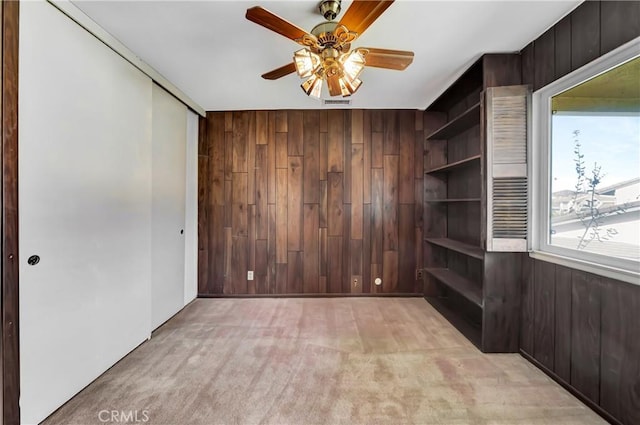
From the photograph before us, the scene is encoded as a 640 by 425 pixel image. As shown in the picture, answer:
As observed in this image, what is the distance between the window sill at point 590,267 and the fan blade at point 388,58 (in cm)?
166

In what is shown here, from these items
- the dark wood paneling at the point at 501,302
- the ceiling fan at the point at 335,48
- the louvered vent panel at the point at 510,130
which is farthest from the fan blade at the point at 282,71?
the dark wood paneling at the point at 501,302

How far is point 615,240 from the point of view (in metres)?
1.51

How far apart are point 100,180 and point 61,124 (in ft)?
1.37

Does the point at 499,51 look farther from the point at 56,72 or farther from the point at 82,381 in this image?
the point at 82,381

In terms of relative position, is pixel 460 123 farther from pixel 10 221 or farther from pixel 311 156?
pixel 10 221

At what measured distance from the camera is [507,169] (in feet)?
6.83

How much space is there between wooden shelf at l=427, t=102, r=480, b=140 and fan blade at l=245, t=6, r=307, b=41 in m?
1.66

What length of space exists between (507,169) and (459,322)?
5.29ft

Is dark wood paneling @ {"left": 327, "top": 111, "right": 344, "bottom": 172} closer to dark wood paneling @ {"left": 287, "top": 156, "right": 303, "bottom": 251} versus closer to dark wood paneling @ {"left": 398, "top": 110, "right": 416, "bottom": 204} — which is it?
dark wood paneling @ {"left": 287, "top": 156, "right": 303, "bottom": 251}

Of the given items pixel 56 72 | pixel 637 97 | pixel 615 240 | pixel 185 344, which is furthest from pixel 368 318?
pixel 56 72

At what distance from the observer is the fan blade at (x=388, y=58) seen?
1624 mm

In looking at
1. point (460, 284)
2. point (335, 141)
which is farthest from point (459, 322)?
point (335, 141)

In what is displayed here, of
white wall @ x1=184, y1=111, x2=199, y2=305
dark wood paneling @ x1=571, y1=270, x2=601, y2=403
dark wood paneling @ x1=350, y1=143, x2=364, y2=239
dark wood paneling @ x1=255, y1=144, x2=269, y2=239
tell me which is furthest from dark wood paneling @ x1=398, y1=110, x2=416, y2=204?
white wall @ x1=184, y1=111, x2=199, y2=305

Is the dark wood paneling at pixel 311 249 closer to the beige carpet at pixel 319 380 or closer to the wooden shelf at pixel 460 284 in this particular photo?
the beige carpet at pixel 319 380
